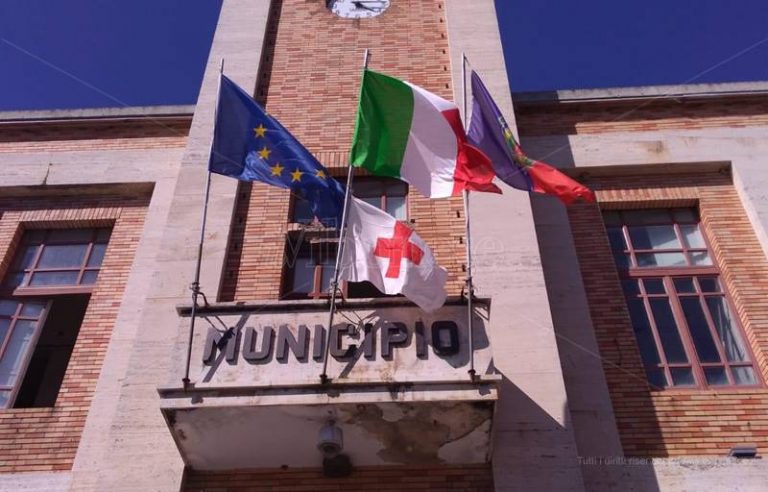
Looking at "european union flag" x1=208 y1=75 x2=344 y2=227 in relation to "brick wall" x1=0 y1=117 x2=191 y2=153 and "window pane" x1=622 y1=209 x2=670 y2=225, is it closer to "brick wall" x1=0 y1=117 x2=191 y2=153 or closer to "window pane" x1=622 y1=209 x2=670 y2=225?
"brick wall" x1=0 y1=117 x2=191 y2=153

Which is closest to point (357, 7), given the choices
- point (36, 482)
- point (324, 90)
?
point (324, 90)

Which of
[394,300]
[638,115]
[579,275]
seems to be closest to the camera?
[394,300]

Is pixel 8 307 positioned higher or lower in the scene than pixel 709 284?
lower

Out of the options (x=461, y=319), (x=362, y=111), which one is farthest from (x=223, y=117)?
(x=461, y=319)

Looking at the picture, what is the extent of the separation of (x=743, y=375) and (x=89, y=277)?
844 centimetres

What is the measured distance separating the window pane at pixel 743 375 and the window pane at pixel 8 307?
9.12 meters

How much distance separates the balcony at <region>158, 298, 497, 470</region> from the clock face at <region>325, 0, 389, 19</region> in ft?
23.5

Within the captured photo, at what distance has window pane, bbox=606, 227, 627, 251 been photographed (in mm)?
9461

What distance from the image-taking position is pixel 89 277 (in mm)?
9461

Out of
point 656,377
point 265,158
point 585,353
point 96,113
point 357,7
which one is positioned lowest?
point 656,377

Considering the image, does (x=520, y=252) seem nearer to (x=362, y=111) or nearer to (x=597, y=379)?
(x=597, y=379)

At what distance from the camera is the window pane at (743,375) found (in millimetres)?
8055

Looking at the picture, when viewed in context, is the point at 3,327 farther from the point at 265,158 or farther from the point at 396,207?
the point at 396,207

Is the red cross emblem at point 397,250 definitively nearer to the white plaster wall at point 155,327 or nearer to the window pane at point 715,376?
the white plaster wall at point 155,327
